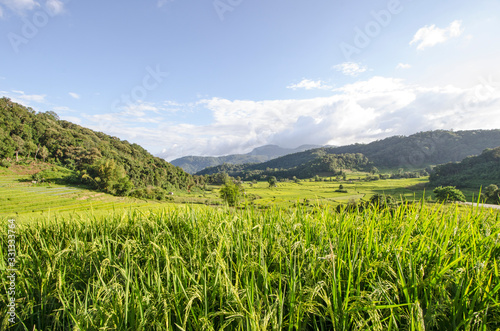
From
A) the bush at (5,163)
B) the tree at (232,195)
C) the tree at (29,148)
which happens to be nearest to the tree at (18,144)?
the tree at (29,148)

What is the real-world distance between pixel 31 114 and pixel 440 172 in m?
261

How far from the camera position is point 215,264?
194 cm

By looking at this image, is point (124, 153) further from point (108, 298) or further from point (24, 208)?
point (108, 298)

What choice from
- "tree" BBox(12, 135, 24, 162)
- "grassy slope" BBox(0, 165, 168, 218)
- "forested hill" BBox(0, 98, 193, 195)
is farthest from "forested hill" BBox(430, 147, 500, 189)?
"tree" BBox(12, 135, 24, 162)

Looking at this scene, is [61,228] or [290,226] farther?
[61,228]

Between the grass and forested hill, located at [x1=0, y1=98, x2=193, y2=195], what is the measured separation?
4176 inches

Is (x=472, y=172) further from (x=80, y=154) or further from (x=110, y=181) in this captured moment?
(x=80, y=154)

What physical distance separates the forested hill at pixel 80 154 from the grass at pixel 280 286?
348 ft

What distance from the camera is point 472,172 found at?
4857 inches

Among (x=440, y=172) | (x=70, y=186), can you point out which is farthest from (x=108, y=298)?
(x=440, y=172)

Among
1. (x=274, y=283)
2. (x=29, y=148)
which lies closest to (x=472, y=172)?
(x=274, y=283)

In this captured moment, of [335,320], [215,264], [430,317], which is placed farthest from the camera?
[215,264]

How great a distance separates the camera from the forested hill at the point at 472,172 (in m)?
109

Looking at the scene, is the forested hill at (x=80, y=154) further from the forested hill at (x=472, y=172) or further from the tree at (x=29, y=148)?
the forested hill at (x=472, y=172)
